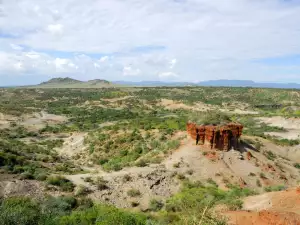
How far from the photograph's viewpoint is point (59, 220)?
14.0m

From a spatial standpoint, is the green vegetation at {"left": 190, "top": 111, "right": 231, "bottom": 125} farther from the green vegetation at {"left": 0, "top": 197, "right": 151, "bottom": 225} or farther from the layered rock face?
the green vegetation at {"left": 0, "top": 197, "right": 151, "bottom": 225}

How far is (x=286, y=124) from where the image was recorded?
63.9 m

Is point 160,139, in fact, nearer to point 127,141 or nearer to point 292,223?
point 127,141

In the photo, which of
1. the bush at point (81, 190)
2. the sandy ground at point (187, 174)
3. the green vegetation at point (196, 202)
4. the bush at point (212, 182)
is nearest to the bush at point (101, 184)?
the sandy ground at point (187, 174)

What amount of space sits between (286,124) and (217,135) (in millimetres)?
38675

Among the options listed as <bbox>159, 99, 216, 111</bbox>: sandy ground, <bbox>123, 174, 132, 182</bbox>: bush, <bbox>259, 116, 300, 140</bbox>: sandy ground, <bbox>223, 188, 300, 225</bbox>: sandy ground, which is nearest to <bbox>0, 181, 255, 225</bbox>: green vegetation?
<bbox>223, 188, 300, 225</bbox>: sandy ground

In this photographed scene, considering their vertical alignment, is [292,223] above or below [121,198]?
above

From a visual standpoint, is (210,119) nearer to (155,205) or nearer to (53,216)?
(155,205)

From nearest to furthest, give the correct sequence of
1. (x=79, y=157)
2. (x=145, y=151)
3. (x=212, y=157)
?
1. (x=212, y=157)
2. (x=145, y=151)
3. (x=79, y=157)

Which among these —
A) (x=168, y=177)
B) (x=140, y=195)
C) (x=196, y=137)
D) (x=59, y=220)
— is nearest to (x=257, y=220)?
(x=59, y=220)

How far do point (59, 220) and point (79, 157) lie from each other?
78.7ft

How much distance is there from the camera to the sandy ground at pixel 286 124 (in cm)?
5381

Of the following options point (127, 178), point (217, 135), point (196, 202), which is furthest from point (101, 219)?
point (217, 135)

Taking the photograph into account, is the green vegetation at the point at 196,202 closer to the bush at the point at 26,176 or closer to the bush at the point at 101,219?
the bush at the point at 101,219
